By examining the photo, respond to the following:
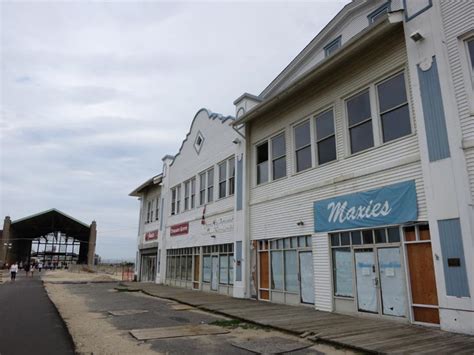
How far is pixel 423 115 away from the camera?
866cm

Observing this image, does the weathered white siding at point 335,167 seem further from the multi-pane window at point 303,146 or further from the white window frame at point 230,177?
the white window frame at point 230,177

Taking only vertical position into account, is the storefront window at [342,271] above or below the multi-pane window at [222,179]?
below

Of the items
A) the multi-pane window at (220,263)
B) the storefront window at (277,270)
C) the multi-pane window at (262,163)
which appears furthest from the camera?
the multi-pane window at (220,263)

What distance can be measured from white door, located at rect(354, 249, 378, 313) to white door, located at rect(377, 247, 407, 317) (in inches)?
10.0

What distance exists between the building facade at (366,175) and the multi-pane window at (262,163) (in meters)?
0.07

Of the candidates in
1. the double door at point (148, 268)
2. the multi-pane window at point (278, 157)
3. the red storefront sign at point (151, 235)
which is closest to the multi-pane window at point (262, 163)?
the multi-pane window at point (278, 157)

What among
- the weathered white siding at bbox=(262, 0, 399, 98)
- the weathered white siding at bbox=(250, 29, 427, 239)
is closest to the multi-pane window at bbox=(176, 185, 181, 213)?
the weathered white siding at bbox=(250, 29, 427, 239)

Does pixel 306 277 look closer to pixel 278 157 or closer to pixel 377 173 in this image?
pixel 377 173

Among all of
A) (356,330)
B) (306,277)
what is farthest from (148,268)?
(356,330)

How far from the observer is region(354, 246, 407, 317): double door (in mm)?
8938

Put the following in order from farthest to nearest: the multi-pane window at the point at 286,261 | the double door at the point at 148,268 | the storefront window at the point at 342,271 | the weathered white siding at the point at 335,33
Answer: the double door at the point at 148,268
the multi-pane window at the point at 286,261
the weathered white siding at the point at 335,33
the storefront window at the point at 342,271

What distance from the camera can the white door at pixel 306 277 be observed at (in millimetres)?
11787

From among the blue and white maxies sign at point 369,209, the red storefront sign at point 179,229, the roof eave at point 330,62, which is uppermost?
the roof eave at point 330,62

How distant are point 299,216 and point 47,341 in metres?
8.01
